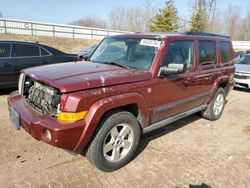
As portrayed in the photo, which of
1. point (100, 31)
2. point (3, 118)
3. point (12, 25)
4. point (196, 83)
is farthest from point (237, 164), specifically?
point (100, 31)

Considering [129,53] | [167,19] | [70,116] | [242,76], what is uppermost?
[167,19]

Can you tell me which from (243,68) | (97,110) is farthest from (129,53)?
(243,68)

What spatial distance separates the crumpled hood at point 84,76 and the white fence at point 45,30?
85.8 ft

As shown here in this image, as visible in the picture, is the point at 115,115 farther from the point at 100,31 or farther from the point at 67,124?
the point at 100,31

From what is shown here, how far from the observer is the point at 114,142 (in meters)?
3.47

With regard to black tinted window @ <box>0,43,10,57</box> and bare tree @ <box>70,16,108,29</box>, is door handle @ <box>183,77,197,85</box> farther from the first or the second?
bare tree @ <box>70,16,108,29</box>

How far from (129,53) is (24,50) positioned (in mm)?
4386

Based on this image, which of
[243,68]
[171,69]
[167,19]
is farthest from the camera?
→ [167,19]

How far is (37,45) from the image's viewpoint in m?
7.56

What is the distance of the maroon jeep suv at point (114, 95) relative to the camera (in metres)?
2.95

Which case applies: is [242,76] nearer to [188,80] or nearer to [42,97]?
[188,80]

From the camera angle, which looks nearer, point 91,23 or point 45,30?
point 45,30

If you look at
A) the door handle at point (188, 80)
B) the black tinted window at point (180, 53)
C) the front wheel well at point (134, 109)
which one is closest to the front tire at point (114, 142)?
the front wheel well at point (134, 109)

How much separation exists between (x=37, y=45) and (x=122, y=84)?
516cm
